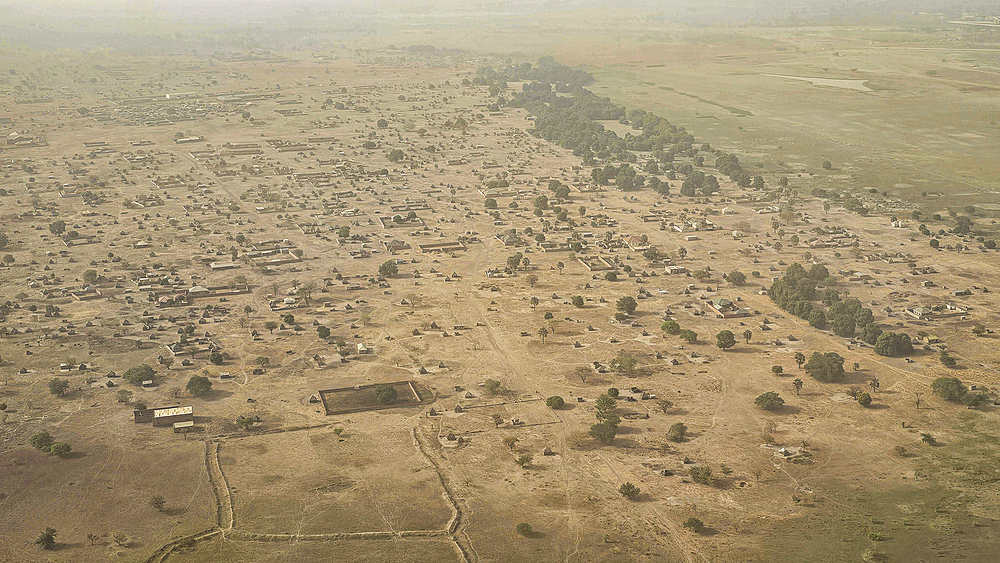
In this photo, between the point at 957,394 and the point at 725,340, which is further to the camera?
the point at 725,340

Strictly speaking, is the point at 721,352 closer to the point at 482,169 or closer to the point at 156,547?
the point at 156,547

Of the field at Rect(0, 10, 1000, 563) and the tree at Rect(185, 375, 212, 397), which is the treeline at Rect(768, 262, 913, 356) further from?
the tree at Rect(185, 375, 212, 397)

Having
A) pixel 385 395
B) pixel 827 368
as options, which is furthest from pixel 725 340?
pixel 385 395

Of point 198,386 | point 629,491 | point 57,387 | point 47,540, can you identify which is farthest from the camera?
point 198,386

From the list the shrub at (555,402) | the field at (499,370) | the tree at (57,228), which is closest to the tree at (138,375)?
the field at (499,370)

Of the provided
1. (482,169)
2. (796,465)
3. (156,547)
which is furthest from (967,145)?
(156,547)

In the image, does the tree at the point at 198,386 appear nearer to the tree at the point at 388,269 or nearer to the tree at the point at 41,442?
the tree at the point at 41,442

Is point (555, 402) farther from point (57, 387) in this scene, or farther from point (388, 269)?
point (57, 387)
